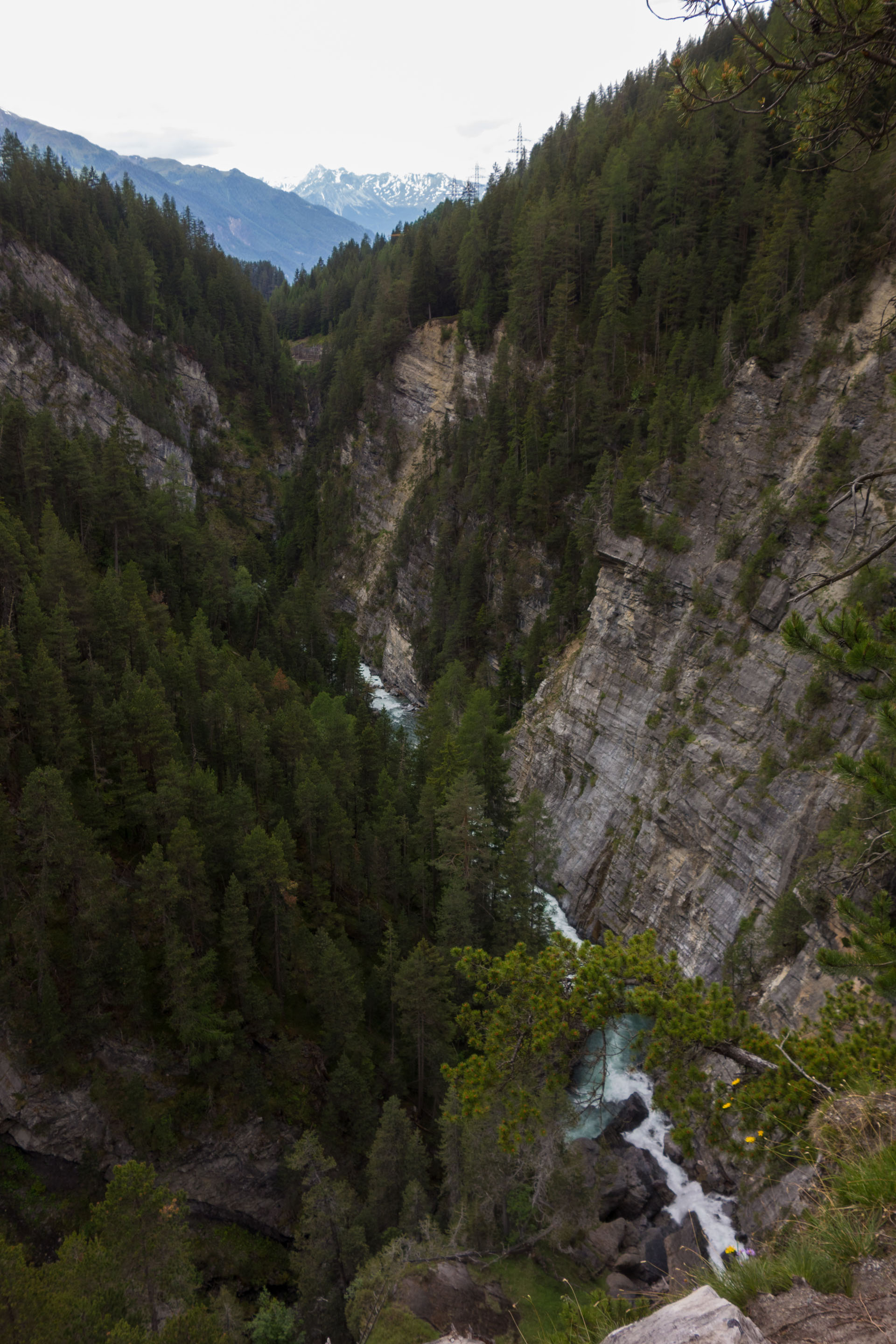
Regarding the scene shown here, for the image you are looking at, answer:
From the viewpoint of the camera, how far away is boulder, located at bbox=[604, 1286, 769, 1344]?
4879mm

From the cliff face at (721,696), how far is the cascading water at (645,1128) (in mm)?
5247

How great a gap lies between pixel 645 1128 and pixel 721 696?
1998 cm

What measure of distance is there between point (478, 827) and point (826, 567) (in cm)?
2050

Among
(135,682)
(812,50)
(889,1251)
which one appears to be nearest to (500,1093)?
(889,1251)

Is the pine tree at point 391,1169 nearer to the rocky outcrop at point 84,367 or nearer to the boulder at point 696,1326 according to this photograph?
the boulder at point 696,1326

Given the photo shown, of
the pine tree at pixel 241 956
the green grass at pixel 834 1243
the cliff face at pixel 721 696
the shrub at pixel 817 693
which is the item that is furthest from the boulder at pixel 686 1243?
the shrub at pixel 817 693

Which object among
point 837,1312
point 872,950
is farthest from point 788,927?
point 837,1312

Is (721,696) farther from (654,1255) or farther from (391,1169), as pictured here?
(391,1169)

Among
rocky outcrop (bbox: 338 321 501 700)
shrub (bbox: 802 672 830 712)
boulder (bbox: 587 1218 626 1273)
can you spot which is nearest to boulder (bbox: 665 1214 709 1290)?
boulder (bbox: 587 1218 626 1273)

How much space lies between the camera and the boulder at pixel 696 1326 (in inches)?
192

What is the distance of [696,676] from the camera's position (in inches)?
1524

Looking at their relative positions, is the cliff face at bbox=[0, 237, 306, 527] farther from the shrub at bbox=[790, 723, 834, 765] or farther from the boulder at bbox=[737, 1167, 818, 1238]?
the boulder at bbox=[737, 1167, 818, 1238]

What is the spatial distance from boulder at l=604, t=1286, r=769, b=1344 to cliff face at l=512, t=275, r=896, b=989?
24.0 m

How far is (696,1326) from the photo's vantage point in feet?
16.7
